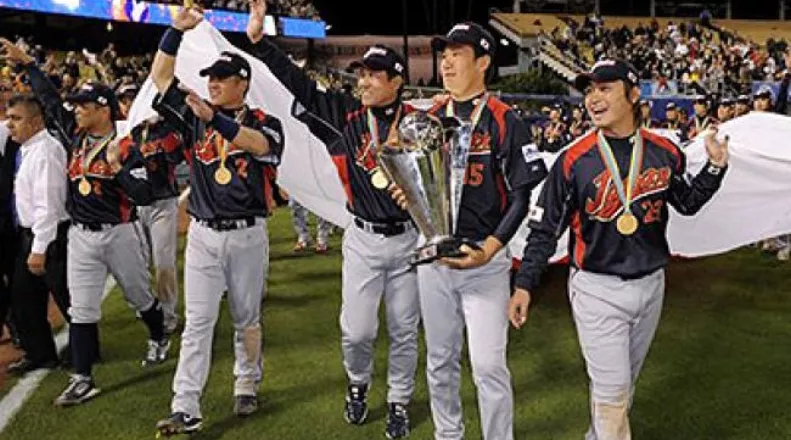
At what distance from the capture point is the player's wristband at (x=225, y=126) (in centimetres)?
434

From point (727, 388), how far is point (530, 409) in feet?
4.11

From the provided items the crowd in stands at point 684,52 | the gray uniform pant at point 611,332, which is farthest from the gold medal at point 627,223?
the crowd in stands at point 684,52

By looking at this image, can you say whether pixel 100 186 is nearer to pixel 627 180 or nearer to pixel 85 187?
pixel 85 187

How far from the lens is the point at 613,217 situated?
3.77m

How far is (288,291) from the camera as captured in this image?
27.7ft

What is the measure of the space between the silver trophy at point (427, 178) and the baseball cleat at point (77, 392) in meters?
2.66

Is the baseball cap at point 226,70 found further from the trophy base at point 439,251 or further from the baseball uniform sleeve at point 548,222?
the baseball uniform sleeve at point 548,222

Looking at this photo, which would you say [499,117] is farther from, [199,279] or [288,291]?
[288,291]

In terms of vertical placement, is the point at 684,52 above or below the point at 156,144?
below

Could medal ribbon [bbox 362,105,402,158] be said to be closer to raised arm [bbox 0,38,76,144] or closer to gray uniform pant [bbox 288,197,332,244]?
raised arm [bbox 0,38,76,144]

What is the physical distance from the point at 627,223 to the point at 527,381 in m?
2.18

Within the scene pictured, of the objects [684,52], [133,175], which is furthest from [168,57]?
[684,52]

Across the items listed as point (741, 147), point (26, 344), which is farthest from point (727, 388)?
point (26, 344)

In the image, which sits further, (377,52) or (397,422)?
(397,422)
